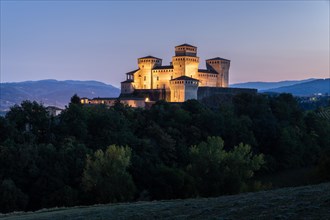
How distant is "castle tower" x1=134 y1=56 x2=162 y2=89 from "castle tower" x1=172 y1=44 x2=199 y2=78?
4274 millimetres

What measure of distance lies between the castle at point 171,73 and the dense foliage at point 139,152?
59.3 ft

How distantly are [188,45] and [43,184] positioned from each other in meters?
55.9

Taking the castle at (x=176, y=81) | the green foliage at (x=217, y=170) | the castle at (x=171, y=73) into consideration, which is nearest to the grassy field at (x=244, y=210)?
the green foliage at (x=217, y=170)

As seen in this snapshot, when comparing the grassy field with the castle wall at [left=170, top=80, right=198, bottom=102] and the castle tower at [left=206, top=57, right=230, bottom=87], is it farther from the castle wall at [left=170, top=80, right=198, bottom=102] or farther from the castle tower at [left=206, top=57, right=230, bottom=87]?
the castle tower at [left=206, top=57, right=230, bottom=87]

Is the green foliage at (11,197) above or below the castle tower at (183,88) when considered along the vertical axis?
below

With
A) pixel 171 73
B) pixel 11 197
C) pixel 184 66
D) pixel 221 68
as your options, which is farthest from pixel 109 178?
pixel 221 68

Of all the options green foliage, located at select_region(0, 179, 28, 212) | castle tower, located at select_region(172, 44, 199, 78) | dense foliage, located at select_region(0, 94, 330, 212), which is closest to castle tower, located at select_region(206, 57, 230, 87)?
castle tower, located at select_region(172, 44, 199, 78)

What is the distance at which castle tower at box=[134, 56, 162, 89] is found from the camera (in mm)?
86688

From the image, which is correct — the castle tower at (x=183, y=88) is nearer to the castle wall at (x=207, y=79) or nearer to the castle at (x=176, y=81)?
the castle at (x=176, y=81)

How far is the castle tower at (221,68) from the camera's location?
89500mm

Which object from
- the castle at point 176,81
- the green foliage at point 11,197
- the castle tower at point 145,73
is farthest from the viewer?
the castle tower at point 145,73

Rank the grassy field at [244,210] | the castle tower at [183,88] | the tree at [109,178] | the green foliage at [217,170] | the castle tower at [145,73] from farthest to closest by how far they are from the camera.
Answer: the castle tower at [145,73] < the castle tower at [183,88] < the green foliage at [217,170] < the tree at [109,178] < the grassy field at [244,210]

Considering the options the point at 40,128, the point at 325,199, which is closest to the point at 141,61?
the point at 40,128

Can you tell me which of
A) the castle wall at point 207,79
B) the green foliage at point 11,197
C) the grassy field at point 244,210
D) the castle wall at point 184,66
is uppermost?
the castle wall at point 184,66
